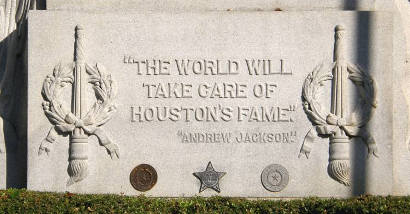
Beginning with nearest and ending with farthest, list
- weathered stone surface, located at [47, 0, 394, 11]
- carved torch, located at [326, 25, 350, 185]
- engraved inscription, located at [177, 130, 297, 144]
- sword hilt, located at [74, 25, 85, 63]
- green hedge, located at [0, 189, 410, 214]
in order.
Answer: green hedge, located at [0, 189, 410, 214] < carved torch, located at [326, 25, 350, 185] < engraved inscription, located at [177, 130, 297, 144] < sword hilt, located at [74, 25, 85, 63] < weathered stone surface, located at [47, 0, 394, 11]

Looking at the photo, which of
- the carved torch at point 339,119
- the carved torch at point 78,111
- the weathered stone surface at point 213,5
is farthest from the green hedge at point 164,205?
the weathered stone surface at point 213,5

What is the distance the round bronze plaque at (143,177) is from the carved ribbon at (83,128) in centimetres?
34

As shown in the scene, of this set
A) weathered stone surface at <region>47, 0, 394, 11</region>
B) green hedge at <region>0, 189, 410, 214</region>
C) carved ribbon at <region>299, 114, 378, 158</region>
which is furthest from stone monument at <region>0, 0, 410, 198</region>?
green hedge at <region>0, 189, 410, 214</region>

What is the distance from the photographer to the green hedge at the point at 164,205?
1076 centimetres

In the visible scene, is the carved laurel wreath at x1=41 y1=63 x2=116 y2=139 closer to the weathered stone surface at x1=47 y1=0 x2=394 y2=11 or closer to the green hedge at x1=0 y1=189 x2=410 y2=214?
the weathered stone surface at x1=47 y1=0 x2=394 y2=11

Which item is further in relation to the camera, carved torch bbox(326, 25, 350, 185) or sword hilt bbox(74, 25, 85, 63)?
sword hilt bbox(74, 25, 85, 63)

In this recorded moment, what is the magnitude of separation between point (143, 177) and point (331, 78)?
276 cm

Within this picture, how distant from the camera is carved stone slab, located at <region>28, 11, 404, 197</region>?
1243cm

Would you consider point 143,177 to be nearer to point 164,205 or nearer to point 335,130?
point 164,205

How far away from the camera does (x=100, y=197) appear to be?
36.7 ft

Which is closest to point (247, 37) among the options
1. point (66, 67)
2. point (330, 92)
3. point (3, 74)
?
point (330, 92)

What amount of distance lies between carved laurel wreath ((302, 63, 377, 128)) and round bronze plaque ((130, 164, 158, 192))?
7.08ft

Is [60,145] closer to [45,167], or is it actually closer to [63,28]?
[45,167]

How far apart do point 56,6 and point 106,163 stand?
7.28 feet
